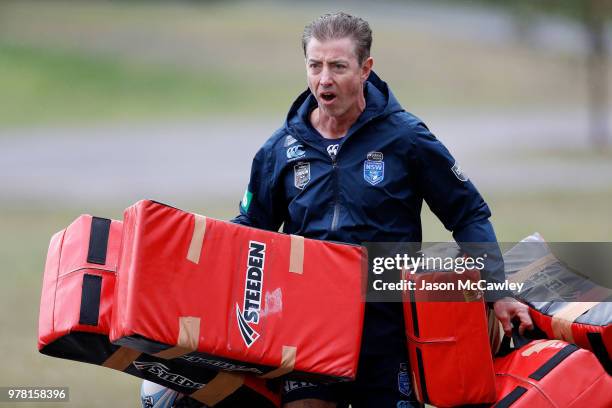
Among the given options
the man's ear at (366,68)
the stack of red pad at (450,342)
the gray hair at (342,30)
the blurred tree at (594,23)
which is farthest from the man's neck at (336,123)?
the blurred tree at (594,23)

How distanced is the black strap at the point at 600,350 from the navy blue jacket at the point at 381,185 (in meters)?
0.46

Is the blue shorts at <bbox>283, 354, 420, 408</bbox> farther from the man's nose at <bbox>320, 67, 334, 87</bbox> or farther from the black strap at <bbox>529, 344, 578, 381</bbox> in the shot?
the man's nose at <bbox>320, 67, 334, 87</bbox>

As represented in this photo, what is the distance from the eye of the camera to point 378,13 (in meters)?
50.9

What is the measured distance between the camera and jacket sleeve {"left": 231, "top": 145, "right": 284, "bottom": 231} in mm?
5105

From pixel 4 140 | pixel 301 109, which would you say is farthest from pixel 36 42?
pixel 301 109

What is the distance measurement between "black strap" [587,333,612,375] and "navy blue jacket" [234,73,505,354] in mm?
464

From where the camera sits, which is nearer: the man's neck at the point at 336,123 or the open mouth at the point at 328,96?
the open mouth at the point at 328,96

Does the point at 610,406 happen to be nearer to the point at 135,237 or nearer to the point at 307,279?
the point at 307,279

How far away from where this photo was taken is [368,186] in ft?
15.7

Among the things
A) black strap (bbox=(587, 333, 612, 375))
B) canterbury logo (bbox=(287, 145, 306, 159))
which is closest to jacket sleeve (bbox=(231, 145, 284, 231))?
canterbury logo (bbox=(287, 145, 306, 159))

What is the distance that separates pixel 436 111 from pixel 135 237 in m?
31.7

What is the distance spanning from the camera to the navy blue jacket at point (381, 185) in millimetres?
4781

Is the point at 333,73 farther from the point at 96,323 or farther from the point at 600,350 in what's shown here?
the point at 600,350

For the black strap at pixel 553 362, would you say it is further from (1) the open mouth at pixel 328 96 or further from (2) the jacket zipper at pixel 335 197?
(1) the open mouth at pixel 328 96
